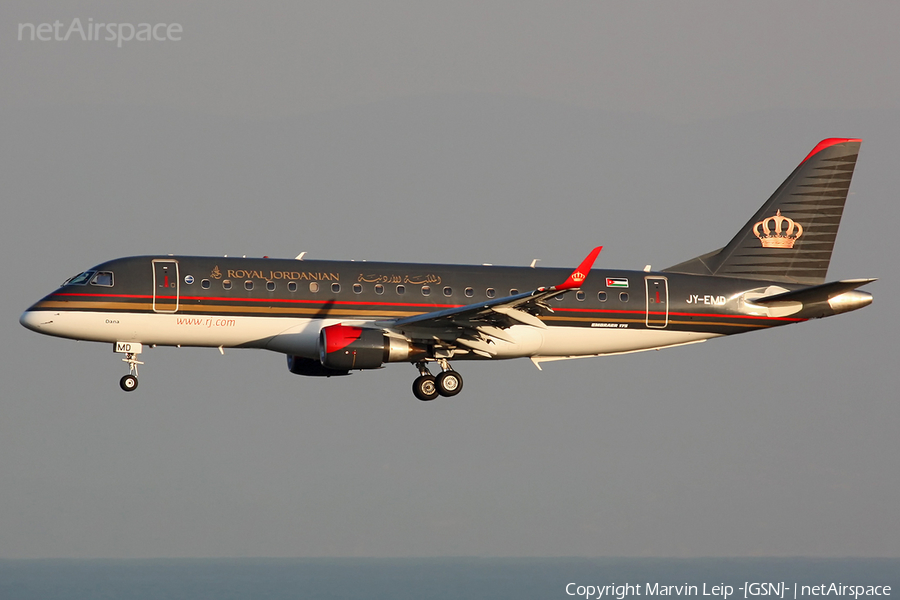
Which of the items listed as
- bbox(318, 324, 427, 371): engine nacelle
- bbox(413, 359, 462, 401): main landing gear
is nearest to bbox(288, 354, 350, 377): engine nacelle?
bbox(413, 359, 462, 401): main landing gear

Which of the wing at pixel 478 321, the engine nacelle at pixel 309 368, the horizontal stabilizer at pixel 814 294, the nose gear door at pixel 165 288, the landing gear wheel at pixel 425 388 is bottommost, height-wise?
the landing gear wheel at pixel 425 388

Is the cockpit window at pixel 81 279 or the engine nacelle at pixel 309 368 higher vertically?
the cockpit window at pixel 81 279

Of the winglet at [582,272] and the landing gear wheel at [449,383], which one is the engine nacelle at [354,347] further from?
the winglet at [582,272]

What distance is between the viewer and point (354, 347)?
46.0 meters

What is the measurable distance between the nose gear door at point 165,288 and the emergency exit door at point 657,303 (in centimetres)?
1929

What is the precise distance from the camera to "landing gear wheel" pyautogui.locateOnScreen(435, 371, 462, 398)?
49.8 m

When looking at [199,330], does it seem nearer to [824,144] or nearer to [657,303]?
[657,303]

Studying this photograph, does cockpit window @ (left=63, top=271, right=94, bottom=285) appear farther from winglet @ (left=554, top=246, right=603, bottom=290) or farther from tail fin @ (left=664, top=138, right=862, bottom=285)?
tail fin @ (left=664, top=138, right=862, bottom=285)

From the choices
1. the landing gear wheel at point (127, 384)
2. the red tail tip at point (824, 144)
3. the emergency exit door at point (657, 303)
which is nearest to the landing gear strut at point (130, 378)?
the landing gear wheel at point (127, 384)

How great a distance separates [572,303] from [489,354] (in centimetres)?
400

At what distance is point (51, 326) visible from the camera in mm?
46688

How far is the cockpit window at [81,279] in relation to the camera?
1861 inches

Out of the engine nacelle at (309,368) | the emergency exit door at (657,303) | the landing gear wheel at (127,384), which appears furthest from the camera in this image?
the emergency exit door at (657,303)

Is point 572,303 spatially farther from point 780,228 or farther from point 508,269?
point 780,228
